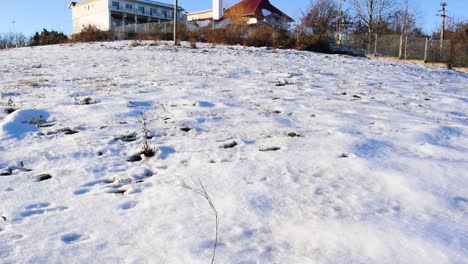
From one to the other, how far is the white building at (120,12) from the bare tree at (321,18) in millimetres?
24218

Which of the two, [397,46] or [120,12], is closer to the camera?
[397,46]

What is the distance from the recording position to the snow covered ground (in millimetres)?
1972

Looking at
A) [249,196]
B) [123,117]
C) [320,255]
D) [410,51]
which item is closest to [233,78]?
[123,117]

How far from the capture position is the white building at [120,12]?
48.6 meters

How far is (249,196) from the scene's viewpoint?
256 cm

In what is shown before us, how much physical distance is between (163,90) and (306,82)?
10.7 ft

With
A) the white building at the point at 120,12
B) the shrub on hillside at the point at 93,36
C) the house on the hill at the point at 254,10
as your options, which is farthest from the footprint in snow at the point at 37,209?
the white building at the point at 120,12

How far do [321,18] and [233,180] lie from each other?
32.8 m

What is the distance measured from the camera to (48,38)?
29.0 metres

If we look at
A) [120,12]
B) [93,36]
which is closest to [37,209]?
[93,36]

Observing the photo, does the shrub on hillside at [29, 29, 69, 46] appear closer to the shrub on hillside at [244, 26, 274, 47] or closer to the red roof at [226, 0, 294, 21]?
the shrub on hillside at [244, 26, 274, 47]

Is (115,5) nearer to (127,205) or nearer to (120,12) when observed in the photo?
(120,12)

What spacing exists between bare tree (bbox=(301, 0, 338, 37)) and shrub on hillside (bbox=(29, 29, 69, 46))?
18553 millimetres

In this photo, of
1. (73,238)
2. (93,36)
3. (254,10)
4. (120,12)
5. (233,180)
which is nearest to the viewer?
(73,238)
